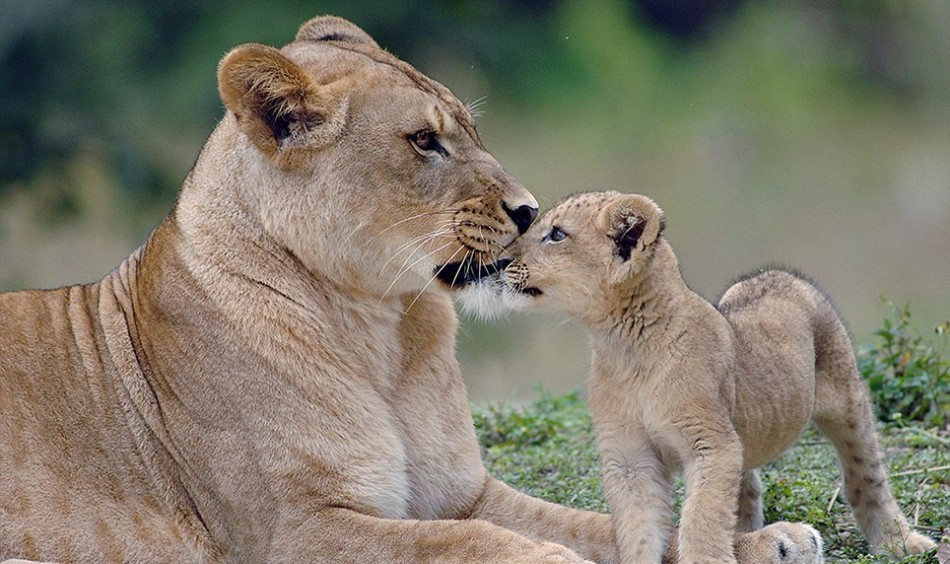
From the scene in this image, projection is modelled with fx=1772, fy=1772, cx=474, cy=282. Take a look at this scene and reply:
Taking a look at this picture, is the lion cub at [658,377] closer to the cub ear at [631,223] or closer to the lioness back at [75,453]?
the cub ear at [631,223]

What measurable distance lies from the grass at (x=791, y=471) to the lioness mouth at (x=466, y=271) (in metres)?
1.00

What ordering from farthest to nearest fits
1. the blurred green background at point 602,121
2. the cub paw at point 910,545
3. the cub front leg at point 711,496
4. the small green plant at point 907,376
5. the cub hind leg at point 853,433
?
the blurred green background at point 602,121
the small green plant at point 907,376
the cub hind leg at point 853,433
the cub paw at point 910,545
the cub front leg at point 711,496

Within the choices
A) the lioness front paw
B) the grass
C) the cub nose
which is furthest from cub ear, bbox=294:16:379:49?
the lioness front paw

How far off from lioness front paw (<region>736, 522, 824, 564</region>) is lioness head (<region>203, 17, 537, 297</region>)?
0.90 meters

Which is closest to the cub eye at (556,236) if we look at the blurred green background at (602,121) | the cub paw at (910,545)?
the cub paw at (910,545)

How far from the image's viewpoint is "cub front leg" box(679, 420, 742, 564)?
4.04 meters

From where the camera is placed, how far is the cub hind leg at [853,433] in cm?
465

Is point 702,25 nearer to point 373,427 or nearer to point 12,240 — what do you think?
point 12,240

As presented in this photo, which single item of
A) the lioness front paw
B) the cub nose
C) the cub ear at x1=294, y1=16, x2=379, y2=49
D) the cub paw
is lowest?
the lioness front paw

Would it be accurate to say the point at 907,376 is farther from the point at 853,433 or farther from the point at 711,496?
the point at 711,496

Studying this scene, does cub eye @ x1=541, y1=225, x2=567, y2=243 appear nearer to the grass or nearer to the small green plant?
the grass

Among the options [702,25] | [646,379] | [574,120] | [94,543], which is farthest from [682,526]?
[702,25]

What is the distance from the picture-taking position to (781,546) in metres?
4.12

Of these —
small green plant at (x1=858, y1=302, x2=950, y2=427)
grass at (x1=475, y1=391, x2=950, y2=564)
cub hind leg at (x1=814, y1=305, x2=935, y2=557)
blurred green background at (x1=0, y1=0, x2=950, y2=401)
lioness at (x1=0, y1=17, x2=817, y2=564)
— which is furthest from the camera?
blurred green background at (x1=0, y1=0, x2=950, y2=401)
